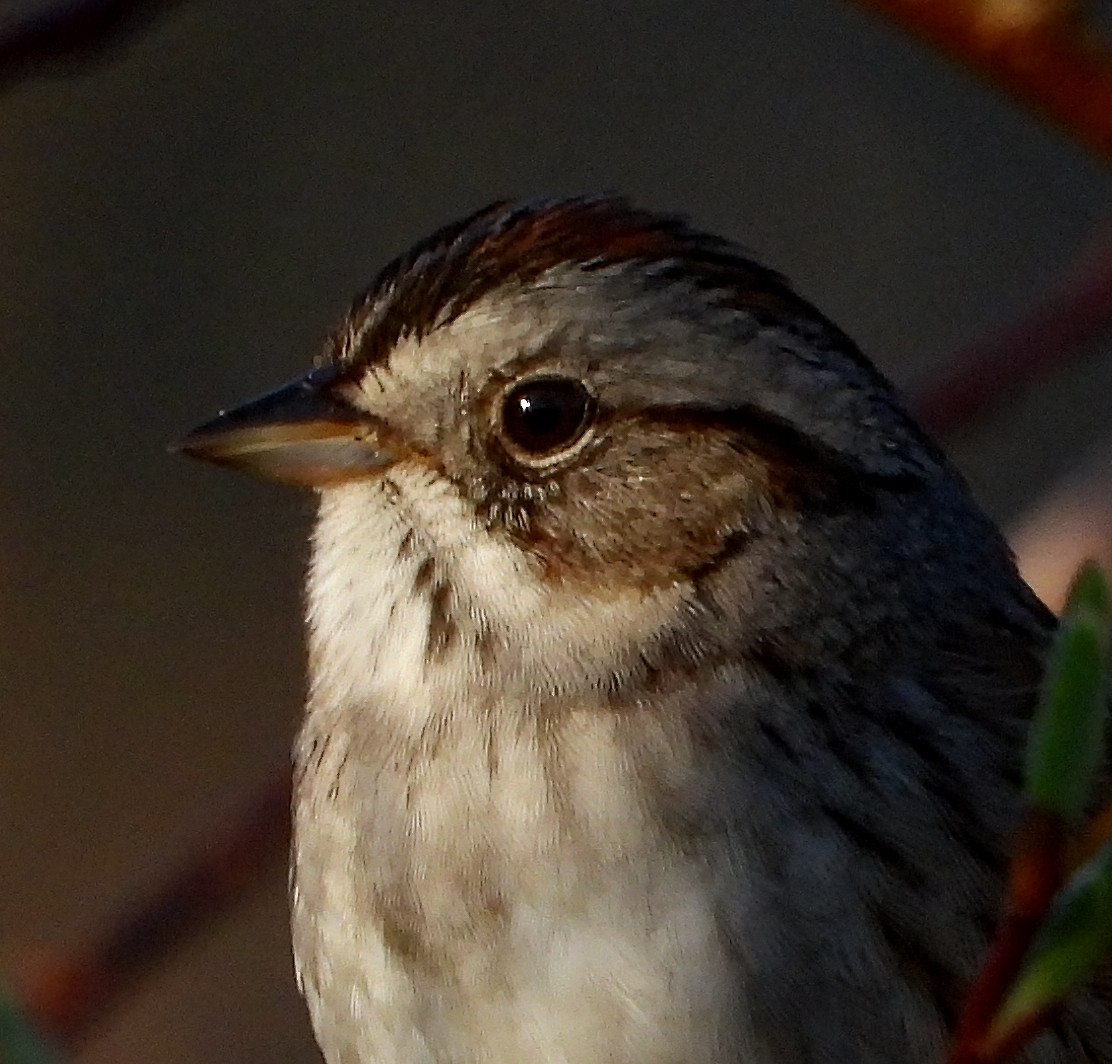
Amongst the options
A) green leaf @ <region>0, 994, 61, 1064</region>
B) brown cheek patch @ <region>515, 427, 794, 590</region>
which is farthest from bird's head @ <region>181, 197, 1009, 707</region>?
green leaf @ <region>0, 994, 61, 1064</region>

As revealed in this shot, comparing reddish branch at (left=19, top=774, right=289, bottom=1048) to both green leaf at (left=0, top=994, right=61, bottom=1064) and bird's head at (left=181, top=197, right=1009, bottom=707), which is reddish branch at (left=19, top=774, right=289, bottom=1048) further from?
green leaf at (left=0, top=994, right=61, bottom=1064)

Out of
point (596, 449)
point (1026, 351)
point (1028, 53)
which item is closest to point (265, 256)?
point (1026, 351)

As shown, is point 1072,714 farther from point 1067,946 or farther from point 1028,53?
point 1028,53

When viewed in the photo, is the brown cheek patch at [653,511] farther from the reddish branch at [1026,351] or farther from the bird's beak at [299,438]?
the reddish branch at [1026,351]

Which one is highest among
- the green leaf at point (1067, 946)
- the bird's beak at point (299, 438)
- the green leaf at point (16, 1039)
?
the bird's beak at point (299, 438)

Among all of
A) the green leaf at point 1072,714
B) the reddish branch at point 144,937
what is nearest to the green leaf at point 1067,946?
the green leaf at point 1072,714

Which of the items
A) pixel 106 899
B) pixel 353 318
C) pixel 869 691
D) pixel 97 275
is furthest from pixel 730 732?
pixel 97 275
